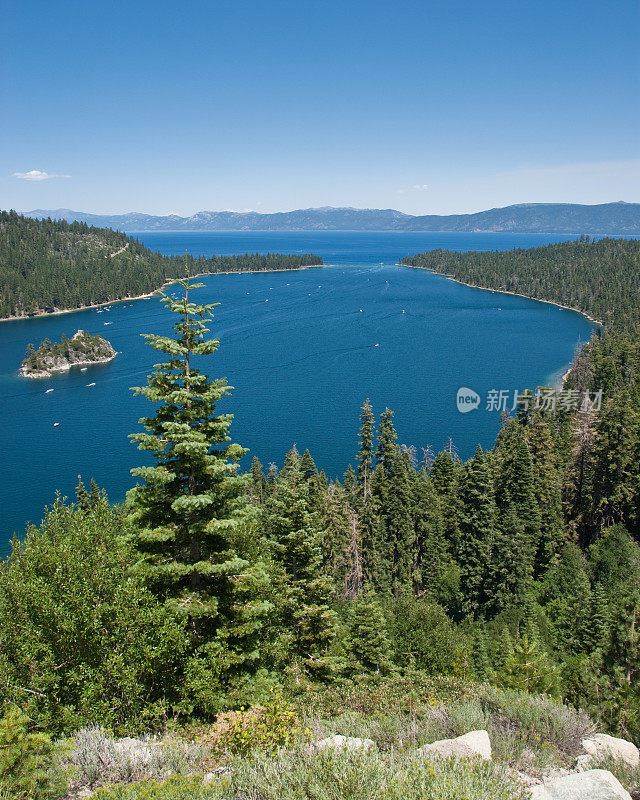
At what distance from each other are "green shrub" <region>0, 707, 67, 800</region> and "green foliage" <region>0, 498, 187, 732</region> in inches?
80.8

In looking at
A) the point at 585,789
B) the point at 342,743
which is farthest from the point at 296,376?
the point at 585,789

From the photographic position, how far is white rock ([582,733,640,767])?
8.93 metres

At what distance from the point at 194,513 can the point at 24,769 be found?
5890 millimetres

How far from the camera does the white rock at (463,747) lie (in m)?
8.00

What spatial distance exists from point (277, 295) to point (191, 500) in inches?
6541

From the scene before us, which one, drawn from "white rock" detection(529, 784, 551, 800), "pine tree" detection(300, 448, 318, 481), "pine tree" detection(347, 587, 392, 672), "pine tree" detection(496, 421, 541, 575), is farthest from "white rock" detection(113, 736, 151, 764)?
"pine tree" detection(300, 448, 318, 481)

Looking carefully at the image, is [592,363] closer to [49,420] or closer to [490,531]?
[490,531]

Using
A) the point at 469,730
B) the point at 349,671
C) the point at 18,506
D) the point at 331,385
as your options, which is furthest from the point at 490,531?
the point at 331,385

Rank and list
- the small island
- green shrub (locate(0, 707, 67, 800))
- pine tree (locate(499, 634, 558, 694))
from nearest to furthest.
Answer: green shrub (locate(0, 707, 67, 800)) → pine tree (locate(499, 634, 558, 694)) → the small island

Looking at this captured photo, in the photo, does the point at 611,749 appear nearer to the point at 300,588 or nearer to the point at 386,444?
the point at 300,588

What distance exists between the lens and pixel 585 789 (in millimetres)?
7156

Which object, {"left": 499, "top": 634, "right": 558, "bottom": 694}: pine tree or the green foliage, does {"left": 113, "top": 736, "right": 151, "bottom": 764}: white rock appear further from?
{"left": 499, "top": 634, "right": 558, "bottom": 694}: pine tree

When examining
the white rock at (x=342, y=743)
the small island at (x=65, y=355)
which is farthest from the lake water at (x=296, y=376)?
the white rock at (x=342, y=743)

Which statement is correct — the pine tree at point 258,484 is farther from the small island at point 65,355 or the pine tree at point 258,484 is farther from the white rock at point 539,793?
the small island at point 65,355
